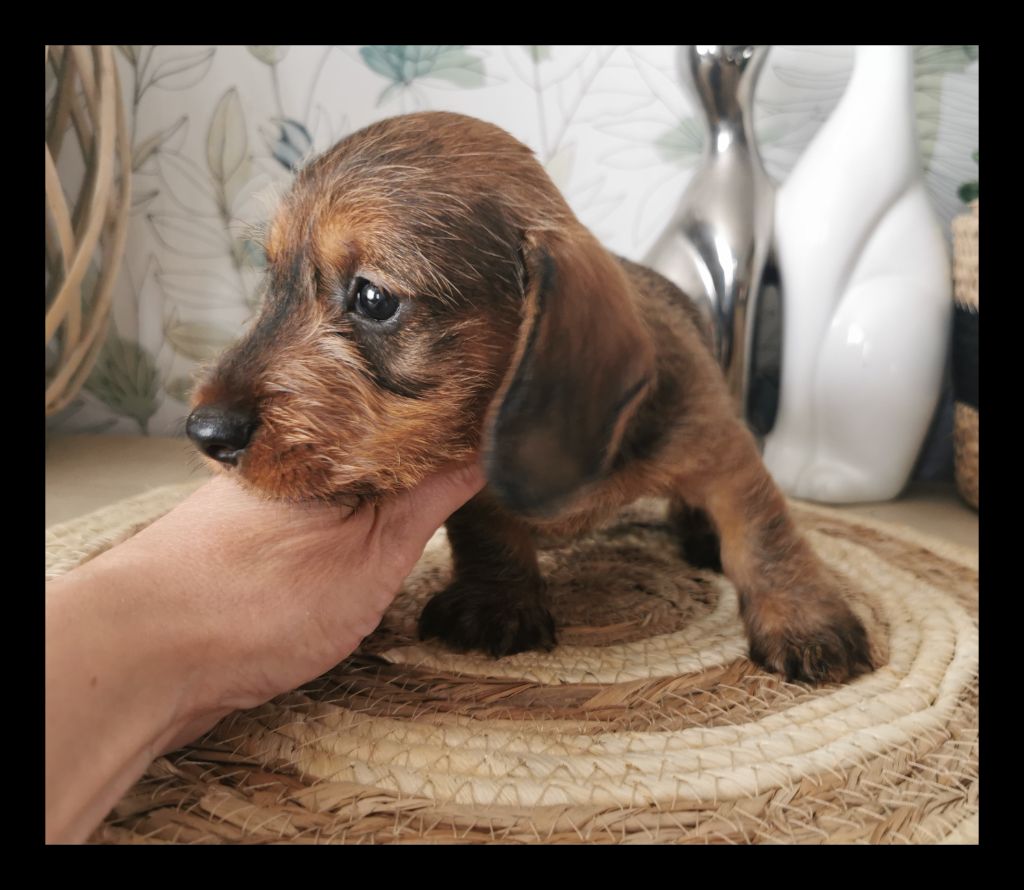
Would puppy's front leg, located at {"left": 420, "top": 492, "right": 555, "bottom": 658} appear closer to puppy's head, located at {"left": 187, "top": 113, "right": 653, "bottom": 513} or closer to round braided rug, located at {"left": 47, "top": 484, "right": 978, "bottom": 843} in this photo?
round braided rug, located at {"left": 47, "top": 484, "right": 978, "bottom": 843}

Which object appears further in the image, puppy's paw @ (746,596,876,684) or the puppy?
puppy's paw @ (746,596,876,684)

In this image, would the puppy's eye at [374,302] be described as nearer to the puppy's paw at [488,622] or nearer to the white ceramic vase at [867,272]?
the puppy's paw at [488,622]

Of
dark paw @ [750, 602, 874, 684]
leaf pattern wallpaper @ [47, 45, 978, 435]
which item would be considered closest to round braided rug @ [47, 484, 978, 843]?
dark paw @ [750, 602, 874, 684]

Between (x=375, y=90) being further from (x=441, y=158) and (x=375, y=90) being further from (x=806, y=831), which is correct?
(x=806, y=831)

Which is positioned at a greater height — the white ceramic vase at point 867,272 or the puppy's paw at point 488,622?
the white ceramic vase at point 867,272

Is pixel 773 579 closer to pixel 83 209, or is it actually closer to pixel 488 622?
pixel 488 622

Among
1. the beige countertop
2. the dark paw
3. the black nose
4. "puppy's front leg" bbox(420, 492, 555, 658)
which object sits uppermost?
the black nose

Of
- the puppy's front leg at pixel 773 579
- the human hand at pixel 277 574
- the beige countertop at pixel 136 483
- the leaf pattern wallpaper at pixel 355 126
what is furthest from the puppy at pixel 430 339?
the leaf pattern wallpaper at pixel 355 126
